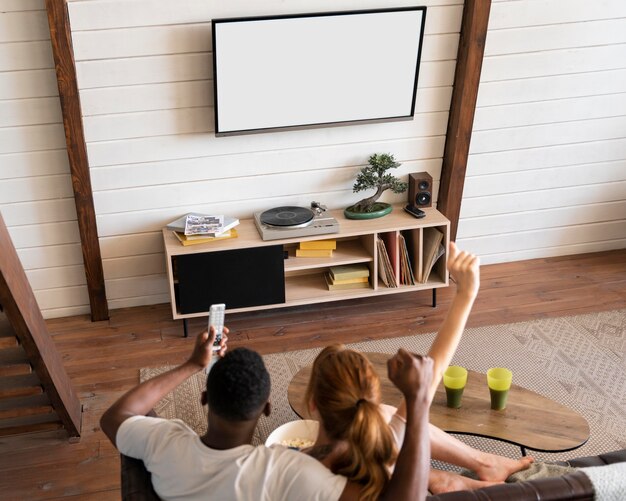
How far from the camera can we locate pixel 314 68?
12.4ft

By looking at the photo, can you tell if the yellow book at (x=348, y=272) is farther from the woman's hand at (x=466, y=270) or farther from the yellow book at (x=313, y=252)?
the woman's hand at (x=466, y=270)

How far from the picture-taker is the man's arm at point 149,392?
1985 mm

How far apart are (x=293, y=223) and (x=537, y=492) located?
2.22 m

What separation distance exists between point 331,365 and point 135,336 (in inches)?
90.3

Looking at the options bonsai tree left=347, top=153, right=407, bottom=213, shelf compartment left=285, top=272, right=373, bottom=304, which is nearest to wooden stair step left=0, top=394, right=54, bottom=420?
shelf compartment left=285, top=272, right=373, bottom=304

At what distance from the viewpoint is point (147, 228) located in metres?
4.05

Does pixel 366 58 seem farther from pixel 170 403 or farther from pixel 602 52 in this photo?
pixel 170 403

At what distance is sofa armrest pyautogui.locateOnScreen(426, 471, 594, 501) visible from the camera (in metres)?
1.87

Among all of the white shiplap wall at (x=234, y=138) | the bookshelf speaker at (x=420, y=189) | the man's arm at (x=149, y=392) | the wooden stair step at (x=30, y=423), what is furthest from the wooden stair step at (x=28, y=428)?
the bookshelf speaker at (x=420, y=189)

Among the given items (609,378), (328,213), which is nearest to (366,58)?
(328,213)

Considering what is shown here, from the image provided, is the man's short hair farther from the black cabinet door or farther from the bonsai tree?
the bonsai tree

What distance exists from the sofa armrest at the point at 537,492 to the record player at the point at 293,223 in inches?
84.4

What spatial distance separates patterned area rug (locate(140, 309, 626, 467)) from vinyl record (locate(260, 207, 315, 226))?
0.64 metres

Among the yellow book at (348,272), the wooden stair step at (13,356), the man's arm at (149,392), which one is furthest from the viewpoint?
the yellow book at (348,272)
